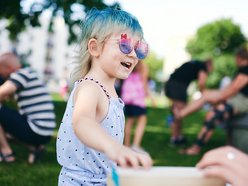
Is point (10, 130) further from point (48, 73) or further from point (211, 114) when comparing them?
point (48, 73)

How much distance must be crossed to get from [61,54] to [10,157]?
278ft

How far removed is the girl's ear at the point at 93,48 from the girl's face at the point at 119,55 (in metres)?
0.03

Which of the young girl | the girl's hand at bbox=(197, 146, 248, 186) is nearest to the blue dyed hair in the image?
the young girl

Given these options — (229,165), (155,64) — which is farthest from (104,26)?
(155,64)

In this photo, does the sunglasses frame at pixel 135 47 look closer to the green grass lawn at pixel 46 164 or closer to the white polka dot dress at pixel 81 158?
the white polka dot dress at pixel 81 158

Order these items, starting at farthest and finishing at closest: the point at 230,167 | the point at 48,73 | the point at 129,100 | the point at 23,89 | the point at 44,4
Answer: the point at 48,73 → the point at 44,4 → the point at 129,100 → the point at 23,89 → the point at 230,167

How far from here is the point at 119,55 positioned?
1.64 meters

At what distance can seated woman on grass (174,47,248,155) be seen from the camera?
6.19 m

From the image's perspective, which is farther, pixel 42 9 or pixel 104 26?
pixel 42 9

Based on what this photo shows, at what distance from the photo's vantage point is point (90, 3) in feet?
23.2

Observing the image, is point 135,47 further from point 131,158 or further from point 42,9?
point 42,9

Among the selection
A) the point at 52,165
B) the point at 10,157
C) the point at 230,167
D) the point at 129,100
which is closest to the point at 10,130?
the point at 10,157

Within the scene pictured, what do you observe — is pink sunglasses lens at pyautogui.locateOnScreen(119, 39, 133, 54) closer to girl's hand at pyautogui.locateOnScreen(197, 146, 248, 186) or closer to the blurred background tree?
girl's hand at pyautogui.locateOnScreen(197, 146, 248, 186)

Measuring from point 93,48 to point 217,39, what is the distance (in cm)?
5970
